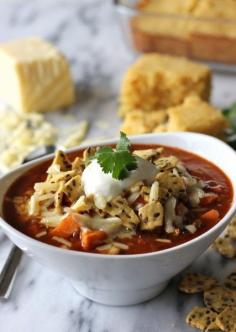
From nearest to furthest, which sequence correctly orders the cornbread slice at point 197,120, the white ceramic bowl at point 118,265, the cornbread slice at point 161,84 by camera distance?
the white ceramic bowl at point 118,265 < the cornbread slice at point 197,120 < the cornbread slice at point 161,84

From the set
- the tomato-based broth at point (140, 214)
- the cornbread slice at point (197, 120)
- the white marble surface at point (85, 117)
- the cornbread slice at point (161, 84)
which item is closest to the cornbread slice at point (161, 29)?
the white marble surface at point (85, 117)

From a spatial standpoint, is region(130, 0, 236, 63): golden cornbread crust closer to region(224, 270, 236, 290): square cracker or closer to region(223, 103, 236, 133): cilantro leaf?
region(223, 103, 236, 133): cilantro leaf

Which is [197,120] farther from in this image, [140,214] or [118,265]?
[118,265]

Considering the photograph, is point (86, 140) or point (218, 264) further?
point (86, 140)

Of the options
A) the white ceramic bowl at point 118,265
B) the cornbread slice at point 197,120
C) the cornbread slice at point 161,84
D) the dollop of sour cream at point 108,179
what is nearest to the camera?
the white ceramic bowl at point 118,265

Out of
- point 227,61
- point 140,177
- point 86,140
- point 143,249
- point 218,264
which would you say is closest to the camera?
point 143,249

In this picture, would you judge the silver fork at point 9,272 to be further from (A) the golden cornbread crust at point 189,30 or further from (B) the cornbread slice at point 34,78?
(A) the golden cornbread crust at point 189,30

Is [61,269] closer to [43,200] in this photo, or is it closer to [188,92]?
[43,200]

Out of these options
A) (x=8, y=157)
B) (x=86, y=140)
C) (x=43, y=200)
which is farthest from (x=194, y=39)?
(x=43, y=200)
